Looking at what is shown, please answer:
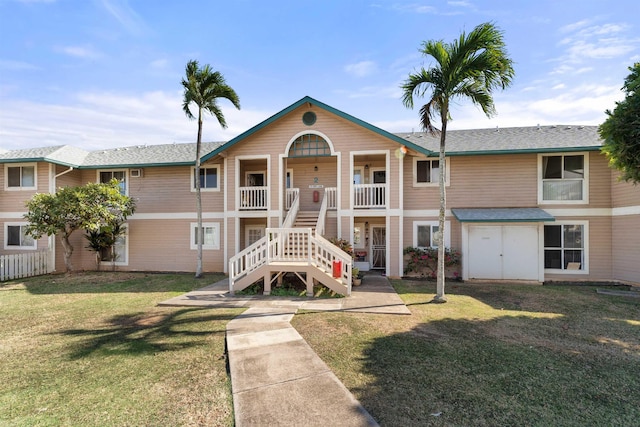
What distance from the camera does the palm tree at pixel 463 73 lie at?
7.96 m

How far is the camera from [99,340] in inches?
235

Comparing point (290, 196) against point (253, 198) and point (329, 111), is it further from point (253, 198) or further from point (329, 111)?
point (329, 111)

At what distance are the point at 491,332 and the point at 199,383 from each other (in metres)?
5.79

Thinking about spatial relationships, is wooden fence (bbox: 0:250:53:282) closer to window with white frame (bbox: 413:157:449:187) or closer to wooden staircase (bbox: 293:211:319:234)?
wooden staircase (bbox: 293:211:319:234)

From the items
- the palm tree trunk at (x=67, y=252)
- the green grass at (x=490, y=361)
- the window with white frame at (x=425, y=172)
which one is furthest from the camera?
→ the palm tree trunk at (x=67, y=252)

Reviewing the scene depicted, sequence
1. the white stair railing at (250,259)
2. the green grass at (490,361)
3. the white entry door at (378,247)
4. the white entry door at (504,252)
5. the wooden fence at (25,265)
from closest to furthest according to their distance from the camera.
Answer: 1. the green grass at (490,361)
2. the white stair railing at (250,259)
3. the white entry door at (504,252)
4. the wooden fence at (25,265)
5. the white entry door at (378,247)

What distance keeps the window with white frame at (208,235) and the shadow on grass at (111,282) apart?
1463mm

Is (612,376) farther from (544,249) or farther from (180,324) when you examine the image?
(544,249)

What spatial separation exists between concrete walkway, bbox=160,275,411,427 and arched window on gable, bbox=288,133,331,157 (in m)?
6.92

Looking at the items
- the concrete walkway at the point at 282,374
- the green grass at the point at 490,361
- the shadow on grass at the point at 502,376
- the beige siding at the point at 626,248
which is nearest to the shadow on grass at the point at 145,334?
the concrete walkway at the point at 282,374

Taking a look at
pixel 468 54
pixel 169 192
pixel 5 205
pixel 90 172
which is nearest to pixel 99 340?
pixel 169 192

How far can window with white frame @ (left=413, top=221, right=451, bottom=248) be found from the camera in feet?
42.4

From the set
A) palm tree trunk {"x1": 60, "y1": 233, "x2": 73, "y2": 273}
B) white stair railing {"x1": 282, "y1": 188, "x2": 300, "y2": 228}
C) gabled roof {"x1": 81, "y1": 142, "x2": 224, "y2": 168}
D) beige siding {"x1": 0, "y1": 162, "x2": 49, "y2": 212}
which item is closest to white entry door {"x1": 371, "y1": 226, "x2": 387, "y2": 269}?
white stair railing {"x1": 282, "y1": 188, "x2": 300, "y2": 228}

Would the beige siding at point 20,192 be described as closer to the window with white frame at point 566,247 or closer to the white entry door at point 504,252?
the white entry door at point 504,252
